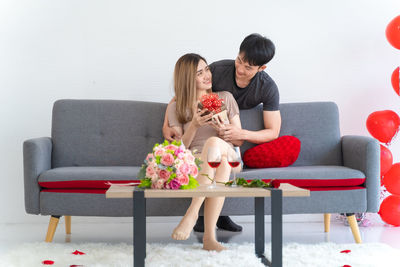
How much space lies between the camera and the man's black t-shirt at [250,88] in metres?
3.42

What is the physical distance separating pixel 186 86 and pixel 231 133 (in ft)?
1.36

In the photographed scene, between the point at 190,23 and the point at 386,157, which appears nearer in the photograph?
the point at 386,157

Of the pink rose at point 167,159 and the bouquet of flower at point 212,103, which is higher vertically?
the bouquet of flower at point 212,103

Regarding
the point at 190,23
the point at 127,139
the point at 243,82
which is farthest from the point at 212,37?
the point at 127,139

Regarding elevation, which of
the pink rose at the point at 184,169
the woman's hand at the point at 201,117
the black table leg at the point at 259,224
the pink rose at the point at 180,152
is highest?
the woman's hand at the point at 201,117

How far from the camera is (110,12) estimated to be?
13.2ft

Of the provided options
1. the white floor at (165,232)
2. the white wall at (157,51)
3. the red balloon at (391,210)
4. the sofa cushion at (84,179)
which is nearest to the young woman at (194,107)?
the sofa cushion at (84,179)

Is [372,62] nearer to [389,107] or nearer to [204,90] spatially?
[389,107]

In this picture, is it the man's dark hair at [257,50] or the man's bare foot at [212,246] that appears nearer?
the man's bare foot at [212,246]

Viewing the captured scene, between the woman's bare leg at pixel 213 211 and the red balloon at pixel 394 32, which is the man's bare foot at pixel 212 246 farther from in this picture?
the red balloon at pixel 394 32

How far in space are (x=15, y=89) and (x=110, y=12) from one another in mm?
986

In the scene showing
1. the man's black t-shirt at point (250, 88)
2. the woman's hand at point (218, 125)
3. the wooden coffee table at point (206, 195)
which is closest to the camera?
the wooden coffee table at point (206, 195)

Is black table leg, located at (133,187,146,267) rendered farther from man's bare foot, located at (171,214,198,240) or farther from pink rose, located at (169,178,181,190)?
man's bare foot, located at (171,214,198,240)

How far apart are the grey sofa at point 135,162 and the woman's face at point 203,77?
49 cm
